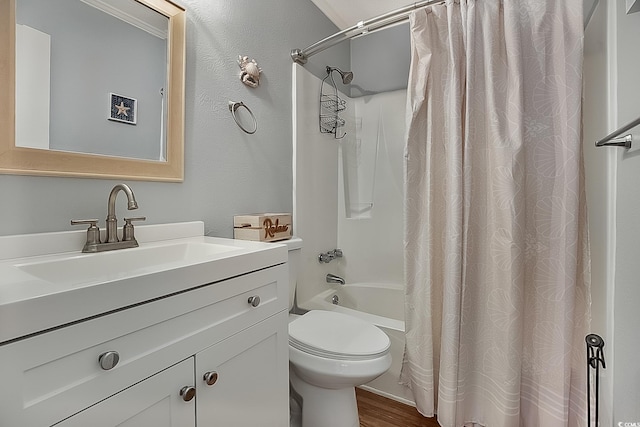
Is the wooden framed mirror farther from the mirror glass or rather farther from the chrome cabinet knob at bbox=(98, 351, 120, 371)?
the chrome cabinet knob at bbox=(98, 351, 120, 371)

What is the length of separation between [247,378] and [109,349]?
16.6 inches

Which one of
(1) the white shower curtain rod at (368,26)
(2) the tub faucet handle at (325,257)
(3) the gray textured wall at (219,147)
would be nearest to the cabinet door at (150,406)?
(3) the gray textured wall at (219,147)

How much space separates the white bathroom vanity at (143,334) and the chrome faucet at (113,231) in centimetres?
4

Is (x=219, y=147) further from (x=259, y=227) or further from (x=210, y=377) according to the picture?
(x=210, y=377)

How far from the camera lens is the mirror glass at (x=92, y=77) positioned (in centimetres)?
88

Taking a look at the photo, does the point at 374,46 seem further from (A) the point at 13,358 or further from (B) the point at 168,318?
(A) the point at 13,358

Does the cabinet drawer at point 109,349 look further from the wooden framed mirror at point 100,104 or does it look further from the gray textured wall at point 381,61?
the gray textured wall at point 381,61

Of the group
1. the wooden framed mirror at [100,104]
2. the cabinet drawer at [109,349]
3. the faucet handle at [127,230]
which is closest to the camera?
the cabinet drawer at [109,349]

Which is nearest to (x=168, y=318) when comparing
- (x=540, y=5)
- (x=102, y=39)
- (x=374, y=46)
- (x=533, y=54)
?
(x=102, y=39)

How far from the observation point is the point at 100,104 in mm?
1033

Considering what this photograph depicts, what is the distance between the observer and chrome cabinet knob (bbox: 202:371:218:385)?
2.55ft

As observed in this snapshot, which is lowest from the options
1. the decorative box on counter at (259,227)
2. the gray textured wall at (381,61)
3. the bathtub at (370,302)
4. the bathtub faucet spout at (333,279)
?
the bathtub at (370,302)

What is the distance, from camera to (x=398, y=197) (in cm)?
225

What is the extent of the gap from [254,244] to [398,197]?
1453 mm
